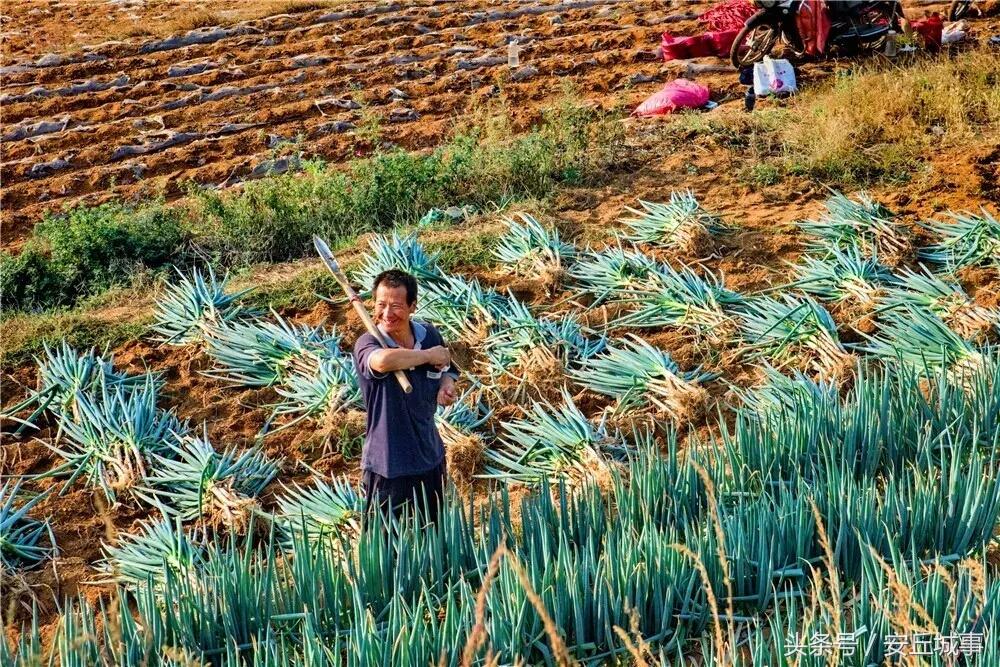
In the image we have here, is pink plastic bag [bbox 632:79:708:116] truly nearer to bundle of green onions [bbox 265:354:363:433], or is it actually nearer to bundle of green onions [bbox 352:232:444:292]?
bundle of green onions [bbox 352:232:444:292]

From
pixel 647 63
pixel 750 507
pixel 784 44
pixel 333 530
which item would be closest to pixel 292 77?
pixel 647 63

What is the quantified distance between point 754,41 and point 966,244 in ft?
13.2

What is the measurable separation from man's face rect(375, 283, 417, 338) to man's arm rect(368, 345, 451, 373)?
0.14 m

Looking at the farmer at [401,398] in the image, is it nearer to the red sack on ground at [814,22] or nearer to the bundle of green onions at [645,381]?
the bundle of green onions at [645,381]

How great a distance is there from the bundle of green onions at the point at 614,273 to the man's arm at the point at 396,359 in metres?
2.62

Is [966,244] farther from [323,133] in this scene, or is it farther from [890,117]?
[323,133]

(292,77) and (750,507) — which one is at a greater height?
(292,77)

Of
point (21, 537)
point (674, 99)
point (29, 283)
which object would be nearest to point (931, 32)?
point (674, 99)

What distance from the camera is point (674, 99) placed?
911cm

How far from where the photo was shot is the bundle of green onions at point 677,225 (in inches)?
267

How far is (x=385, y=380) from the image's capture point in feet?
13.0

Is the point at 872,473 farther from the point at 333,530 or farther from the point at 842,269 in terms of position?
the point at 842,269

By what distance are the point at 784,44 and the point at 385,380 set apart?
24.5ft

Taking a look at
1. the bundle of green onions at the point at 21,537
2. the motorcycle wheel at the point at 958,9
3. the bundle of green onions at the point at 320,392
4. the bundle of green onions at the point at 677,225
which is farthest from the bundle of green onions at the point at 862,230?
the motorcycle wheel at the point at 958,9
